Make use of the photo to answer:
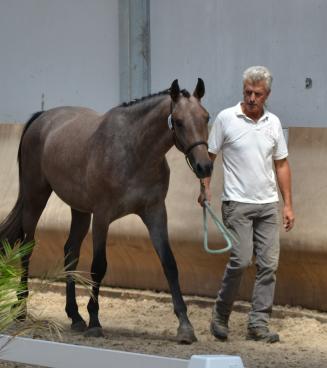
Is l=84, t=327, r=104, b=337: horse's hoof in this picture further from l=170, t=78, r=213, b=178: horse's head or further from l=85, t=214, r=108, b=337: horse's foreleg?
l=170, t=78, r=213, b=178: horse's head

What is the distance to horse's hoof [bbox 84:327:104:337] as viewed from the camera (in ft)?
28.4

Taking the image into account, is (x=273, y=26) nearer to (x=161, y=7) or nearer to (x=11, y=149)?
(x=161, y=7)

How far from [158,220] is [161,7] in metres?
3.18

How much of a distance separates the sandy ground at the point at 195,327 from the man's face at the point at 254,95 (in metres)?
Result: 1.73

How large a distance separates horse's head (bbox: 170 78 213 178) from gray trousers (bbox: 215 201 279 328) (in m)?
0.58

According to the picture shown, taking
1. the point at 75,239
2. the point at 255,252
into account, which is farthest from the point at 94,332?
the point at 255,252

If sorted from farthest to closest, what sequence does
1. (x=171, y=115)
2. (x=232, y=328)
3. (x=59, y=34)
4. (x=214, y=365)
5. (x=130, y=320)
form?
(x=59, y=34) → (x=130, y=320) → (x=232, y=328) → (x=171, y=115) → (x=214, y=365)

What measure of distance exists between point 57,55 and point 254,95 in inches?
170

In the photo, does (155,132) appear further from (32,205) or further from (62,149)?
(32,205)

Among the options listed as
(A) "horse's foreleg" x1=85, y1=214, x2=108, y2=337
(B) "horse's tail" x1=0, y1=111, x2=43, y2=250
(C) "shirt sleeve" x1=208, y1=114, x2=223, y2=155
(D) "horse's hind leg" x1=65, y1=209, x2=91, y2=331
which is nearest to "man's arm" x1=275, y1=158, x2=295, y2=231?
(C) "shirt sleeve" x1=208, y1=114, x2=223, y2=155

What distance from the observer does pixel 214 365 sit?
483cm

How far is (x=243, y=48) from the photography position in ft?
34.0

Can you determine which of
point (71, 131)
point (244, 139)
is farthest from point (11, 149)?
point (244, 139)

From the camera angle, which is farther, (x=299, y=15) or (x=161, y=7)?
(x=161, y=7)
